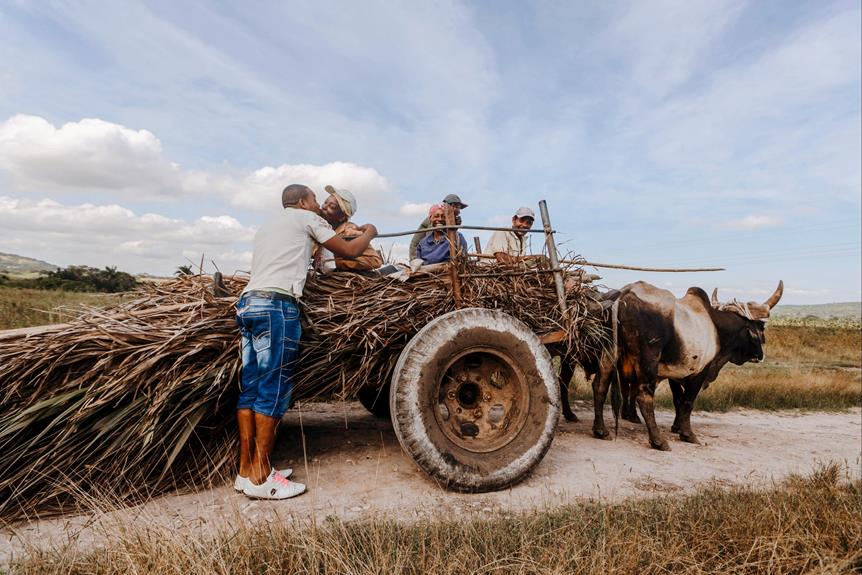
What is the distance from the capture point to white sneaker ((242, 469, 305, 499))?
3690mm

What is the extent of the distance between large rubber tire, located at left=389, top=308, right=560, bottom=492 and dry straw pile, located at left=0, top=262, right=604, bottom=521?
340 mm

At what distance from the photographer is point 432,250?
19.7 ft

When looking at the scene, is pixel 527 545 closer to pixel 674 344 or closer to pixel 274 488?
pixel 274 488

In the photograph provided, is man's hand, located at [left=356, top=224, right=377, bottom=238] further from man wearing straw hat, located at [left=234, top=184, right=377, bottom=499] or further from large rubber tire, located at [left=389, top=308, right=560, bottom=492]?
large rubber tire, located at [left=389, top=308, right=560, bottom=492]

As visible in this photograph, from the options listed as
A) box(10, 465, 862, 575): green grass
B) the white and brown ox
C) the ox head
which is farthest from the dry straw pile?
the ox head

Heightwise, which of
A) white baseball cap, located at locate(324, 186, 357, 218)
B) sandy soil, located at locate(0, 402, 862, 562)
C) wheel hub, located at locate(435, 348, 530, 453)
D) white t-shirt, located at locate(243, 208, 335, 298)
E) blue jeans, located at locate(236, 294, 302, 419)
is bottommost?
sandy soil, located at locate(0, 402, 862, 562)

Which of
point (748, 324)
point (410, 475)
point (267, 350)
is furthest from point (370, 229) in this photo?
point (748, 324)

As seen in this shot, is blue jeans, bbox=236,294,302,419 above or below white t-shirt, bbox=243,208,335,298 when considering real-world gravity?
below

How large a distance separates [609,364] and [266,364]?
3.70 metres

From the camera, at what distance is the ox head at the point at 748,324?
248 inches

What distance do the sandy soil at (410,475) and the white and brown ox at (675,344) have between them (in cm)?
50

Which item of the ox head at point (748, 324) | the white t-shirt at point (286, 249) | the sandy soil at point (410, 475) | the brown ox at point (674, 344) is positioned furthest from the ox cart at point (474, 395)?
the ox head at point (748, 324)

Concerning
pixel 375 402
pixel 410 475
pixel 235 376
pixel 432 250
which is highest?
pixel 432 250

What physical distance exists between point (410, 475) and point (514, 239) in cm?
325
